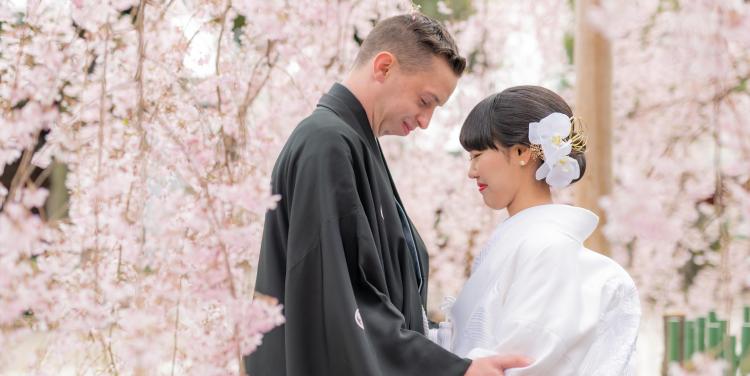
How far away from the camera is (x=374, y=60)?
212 cm

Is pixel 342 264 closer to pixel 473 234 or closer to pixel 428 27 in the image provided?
pixel 428 27

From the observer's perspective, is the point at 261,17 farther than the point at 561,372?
Yes

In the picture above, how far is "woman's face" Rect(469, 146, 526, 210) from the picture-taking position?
2.19 meters

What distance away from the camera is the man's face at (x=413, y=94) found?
210cm

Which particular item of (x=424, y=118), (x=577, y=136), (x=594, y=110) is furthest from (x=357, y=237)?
(x=594, y=110)

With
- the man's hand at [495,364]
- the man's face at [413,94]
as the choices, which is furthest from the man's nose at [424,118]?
the man's hand at [495,364]

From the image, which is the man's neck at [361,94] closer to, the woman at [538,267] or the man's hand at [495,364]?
the woman at [538,267]

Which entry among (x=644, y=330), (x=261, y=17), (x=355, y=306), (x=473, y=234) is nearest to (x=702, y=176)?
(x=473, y=234)

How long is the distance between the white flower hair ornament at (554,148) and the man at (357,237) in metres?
0.26

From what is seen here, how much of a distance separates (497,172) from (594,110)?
195 cm

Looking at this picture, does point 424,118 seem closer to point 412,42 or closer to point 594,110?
point 412,42

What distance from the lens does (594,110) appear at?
3986 mm

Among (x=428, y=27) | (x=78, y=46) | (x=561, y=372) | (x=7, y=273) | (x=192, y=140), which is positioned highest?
(x=78, y=46)

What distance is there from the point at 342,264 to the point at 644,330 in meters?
6.94
